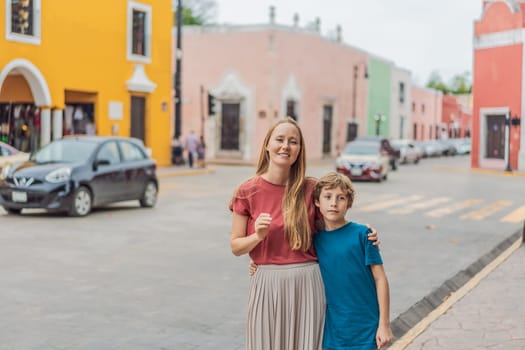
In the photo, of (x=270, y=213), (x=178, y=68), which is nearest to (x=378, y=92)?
(x=178, y=68)

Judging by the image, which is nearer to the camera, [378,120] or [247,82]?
[247,82]

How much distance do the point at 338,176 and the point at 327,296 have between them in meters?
0.57

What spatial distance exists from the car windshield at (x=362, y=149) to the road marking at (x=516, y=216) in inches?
409

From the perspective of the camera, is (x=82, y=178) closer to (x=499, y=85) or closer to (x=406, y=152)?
(x=499, y=85)

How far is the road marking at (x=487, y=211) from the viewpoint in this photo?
15.9 m

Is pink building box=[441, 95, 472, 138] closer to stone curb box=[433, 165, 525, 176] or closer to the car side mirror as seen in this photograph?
stone curb box=[433, 165, 525, 176]

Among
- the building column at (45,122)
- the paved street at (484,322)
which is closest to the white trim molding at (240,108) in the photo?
the paved street at (484,322)

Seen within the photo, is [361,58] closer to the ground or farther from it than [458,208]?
farther from it

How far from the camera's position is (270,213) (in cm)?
359

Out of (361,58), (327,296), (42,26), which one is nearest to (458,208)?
(42,26)

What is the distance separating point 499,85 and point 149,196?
80.5 ft

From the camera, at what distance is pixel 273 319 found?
3.61 m

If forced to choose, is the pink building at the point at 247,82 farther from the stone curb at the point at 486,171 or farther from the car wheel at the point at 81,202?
the car wheel at the point at 81,202

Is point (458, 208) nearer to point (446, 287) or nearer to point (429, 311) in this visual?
point (446, 287)
